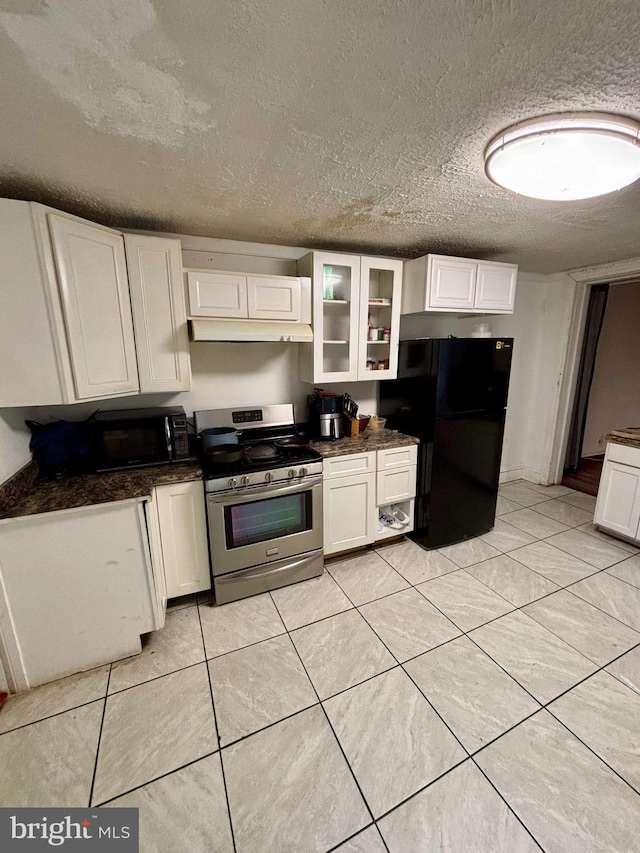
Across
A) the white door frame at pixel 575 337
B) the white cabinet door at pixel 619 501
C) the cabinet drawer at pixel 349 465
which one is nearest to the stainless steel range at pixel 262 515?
the cabinet drawer at pixel 349 465

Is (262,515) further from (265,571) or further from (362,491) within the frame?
(362,491)

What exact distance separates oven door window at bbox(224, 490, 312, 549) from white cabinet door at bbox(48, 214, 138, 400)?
3.21ft

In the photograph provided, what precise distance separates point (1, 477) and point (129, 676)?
1.14 meters

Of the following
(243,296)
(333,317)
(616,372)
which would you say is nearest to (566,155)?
(333,317)

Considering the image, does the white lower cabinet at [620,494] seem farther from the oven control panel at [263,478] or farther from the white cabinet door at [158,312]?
the white cabinet door at [158,312]

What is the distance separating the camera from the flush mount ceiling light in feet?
3.64

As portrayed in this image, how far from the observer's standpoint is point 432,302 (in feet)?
8.25

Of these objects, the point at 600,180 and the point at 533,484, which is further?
the point at 533,484

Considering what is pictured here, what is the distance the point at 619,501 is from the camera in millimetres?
2732

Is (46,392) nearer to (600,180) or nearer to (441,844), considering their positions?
(441,844)

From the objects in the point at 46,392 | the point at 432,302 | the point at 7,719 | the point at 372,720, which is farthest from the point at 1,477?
the point at 432,302

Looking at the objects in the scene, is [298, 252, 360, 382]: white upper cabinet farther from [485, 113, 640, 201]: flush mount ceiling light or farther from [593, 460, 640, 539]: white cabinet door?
[593, 460, 640, 539]: white cabinet door

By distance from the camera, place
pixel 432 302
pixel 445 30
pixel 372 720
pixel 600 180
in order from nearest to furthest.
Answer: pixel 445 30 < pixel 600 180 < pixel 372 720 < pixel 432 302

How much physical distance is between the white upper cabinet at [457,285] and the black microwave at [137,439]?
1.91 meters
